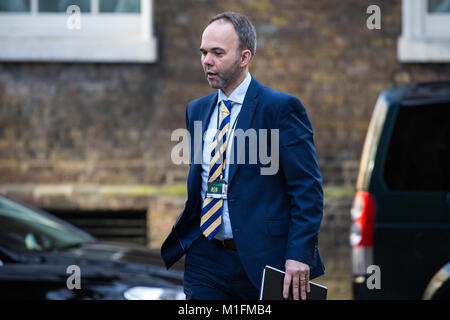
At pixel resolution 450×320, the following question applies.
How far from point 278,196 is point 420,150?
183 cm

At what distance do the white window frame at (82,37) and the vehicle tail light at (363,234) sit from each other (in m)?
4.24

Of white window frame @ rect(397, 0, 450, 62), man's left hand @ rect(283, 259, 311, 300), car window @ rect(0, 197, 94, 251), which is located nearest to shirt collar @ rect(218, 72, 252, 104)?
man's left hand @ rect(283, 259, 311, 300)

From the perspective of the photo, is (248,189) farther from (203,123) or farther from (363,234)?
(363,234)

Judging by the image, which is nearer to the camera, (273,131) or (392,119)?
(273,131)

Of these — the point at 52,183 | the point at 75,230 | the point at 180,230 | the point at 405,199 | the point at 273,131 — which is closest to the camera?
the point at 273,131

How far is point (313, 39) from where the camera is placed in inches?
317

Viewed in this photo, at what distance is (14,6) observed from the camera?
8.17 m

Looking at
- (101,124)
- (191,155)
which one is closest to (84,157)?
(101,124)

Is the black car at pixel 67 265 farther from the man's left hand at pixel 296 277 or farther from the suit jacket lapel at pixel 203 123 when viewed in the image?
the man's left hand at pixel 296 277

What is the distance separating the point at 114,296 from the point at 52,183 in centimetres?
458

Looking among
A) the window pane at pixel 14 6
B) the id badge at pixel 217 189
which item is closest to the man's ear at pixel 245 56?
the id badge at pixel 217 189

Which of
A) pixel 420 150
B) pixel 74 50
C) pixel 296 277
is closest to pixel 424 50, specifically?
pixel 420 150
